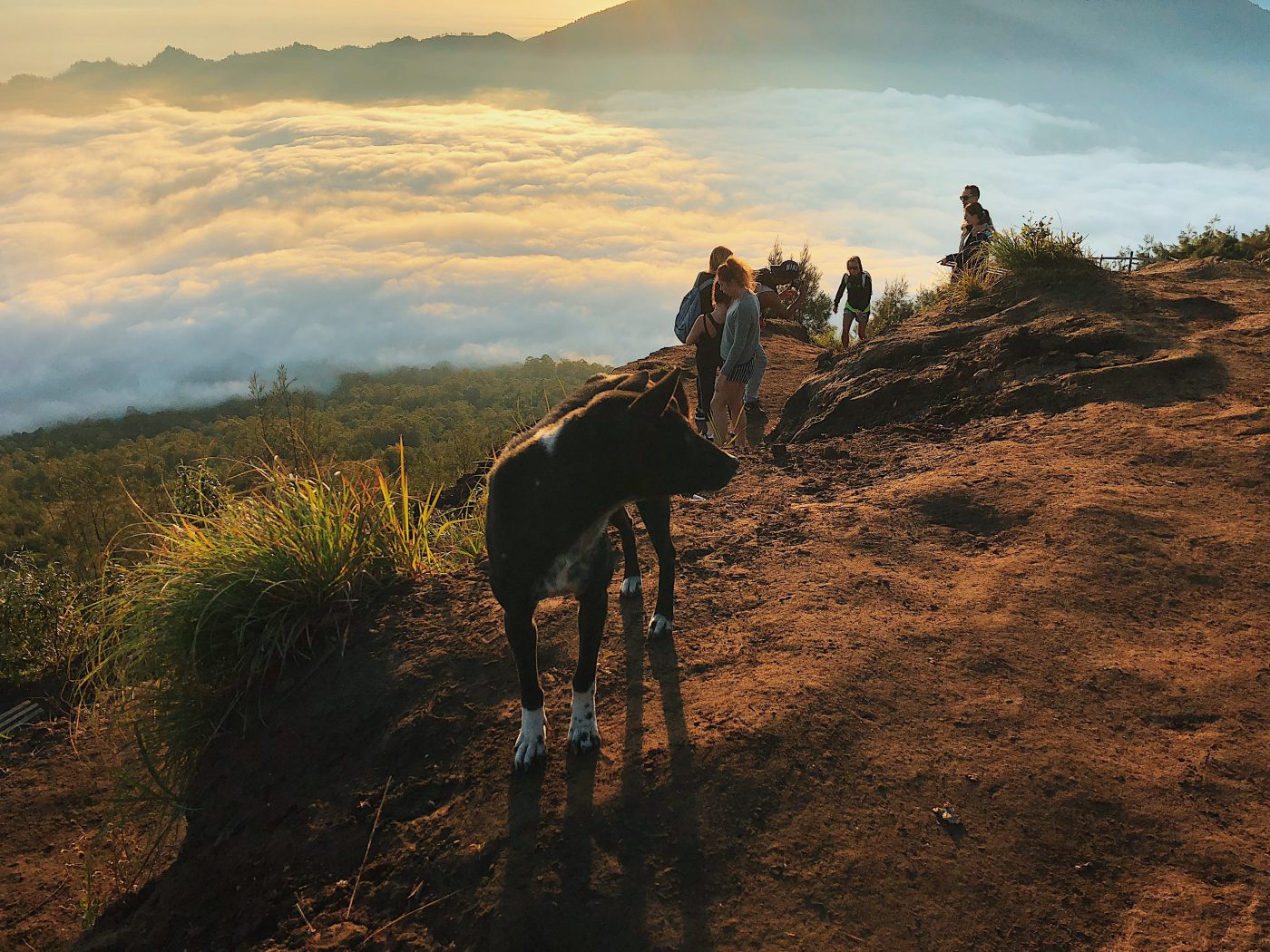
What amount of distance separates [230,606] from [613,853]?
11.5 feet

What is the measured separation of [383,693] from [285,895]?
4.36ft

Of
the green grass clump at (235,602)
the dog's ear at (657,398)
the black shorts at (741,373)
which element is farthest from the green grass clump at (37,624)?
the dog's ear at (657,398)

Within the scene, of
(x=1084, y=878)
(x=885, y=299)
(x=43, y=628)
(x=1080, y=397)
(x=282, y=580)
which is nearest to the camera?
(x=1084, y=878)

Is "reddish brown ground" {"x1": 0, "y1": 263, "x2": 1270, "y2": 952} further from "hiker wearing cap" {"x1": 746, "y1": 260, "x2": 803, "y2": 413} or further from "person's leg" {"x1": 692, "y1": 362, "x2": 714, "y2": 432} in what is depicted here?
"person's leg" {"x1": 692, "y1": 362, "x2": 714, "y2": 432}

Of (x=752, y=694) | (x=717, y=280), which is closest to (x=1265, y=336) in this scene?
(x=717, y=280)

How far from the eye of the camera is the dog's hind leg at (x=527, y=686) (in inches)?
140

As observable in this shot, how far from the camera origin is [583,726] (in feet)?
12.2

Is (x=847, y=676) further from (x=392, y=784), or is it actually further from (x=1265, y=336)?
(x=1265, y=336)

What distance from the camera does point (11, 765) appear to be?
7.47m

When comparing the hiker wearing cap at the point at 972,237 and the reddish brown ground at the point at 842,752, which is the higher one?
the hiker wearing cap at the point at 972,237

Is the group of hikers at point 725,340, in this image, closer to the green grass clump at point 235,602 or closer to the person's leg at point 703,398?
the person's leg at point 703,398

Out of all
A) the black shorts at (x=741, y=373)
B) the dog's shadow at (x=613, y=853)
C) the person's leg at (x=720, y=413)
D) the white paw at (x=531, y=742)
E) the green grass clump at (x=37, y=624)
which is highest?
the black shorts at (x=741, y=373)

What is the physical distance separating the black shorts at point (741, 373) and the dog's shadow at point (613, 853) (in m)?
4.75

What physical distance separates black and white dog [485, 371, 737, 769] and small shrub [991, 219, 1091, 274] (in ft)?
27.7
